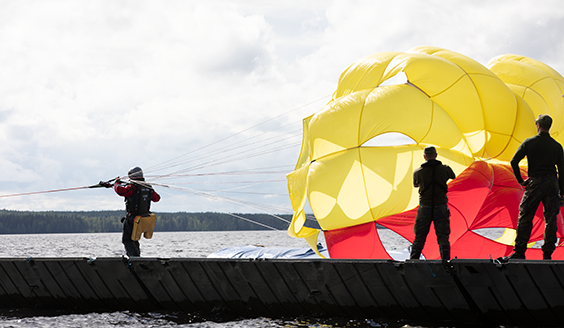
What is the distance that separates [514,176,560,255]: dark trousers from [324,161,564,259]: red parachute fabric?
6.09 feet

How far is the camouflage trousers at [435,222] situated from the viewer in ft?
19.6

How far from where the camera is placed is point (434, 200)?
6.03m

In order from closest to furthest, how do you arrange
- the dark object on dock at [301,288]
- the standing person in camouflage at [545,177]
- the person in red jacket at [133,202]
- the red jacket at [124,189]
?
the dark object on dock at [301,288] → the standing person in camouflage at [545,177] → the red jacket at [124,189] → the person in red jacket at [133,202]

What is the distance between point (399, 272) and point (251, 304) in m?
2.16

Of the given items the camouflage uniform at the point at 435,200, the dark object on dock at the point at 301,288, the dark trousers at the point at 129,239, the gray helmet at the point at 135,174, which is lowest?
the dark object on dock at the point at 301,288

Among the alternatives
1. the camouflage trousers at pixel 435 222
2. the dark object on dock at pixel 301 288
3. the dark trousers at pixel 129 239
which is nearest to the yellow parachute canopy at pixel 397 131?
the camouflage trousers at pixel 435 222

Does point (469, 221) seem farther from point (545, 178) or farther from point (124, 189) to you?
point (124, 189)

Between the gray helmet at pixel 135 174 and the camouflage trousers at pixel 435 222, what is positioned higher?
the gray helmet at pixel 135 174

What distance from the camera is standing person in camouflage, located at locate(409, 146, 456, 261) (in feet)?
19.6

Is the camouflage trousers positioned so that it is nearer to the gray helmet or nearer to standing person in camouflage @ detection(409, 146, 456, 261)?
standing person in camouflage @ detection(409, 146, 456, 261)

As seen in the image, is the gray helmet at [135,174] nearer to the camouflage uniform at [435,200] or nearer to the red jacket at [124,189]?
the red jacket at [124,189]

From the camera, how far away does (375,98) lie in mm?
7789

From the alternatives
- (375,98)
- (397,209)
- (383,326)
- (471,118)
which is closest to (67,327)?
(383,326)

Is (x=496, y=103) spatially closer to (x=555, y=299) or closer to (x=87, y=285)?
(x=555, y=299)
